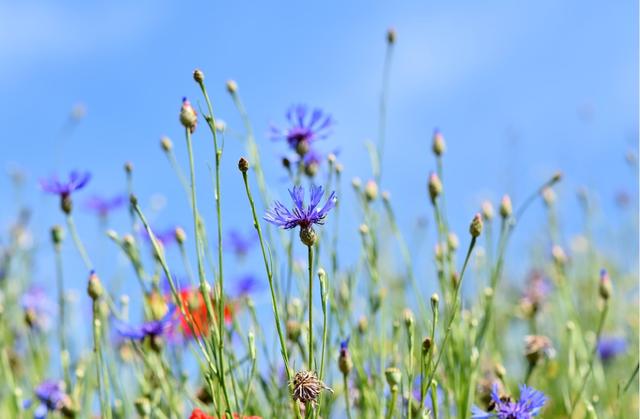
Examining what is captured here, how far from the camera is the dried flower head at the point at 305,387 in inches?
43.9

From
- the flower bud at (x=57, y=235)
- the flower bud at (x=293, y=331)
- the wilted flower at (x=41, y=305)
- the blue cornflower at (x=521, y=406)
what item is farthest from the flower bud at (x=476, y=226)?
the wilted flower at (x=41, y=305)

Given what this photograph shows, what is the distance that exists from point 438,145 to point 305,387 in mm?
877

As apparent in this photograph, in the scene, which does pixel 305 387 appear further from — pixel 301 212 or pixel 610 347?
pixel 610 347

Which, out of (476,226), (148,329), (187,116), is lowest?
(148,329)

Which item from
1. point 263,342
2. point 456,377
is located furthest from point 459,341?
point 263,342

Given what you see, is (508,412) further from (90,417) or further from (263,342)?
(90,417)

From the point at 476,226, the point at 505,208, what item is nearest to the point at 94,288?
the point at 476,226

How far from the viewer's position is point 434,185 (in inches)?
67.7

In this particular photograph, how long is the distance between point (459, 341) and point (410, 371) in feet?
1.77

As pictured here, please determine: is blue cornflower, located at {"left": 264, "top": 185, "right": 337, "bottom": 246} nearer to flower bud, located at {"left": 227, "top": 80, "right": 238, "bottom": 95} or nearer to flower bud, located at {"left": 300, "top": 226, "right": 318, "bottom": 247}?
flower bud, located at {"left": 300, "top": 226, "right": 318, "bottom": 247}

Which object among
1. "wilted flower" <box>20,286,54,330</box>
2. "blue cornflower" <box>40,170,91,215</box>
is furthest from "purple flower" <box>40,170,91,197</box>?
"wilted flower" <box>20,286,54,330</box>

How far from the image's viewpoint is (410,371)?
4.25ft

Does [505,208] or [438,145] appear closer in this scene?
[505,208]

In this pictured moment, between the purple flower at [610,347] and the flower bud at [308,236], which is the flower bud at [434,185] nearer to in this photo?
the flower bud at [308,236]
